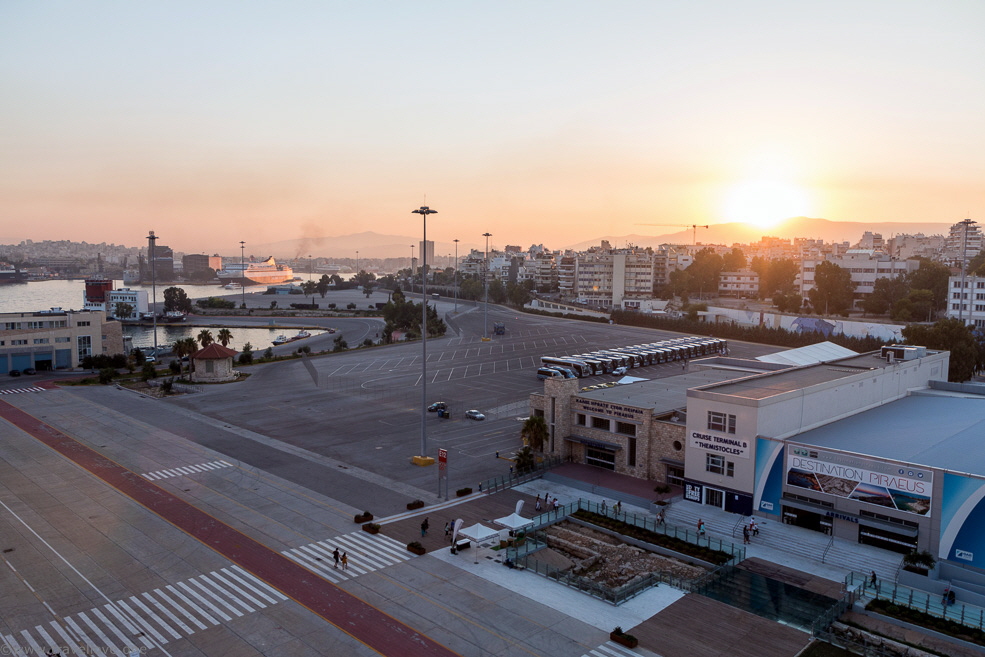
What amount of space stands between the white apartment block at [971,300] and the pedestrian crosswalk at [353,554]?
95412mm

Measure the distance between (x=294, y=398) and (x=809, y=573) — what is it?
1793 inches

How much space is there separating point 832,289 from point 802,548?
9925cm

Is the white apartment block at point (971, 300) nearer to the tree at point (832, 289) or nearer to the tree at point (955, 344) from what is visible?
the tree at point (832, 289)

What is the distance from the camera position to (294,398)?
2372 inches

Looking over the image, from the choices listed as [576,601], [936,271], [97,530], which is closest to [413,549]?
[576,601]

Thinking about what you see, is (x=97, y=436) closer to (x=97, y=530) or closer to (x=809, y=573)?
(x=97, y=530)

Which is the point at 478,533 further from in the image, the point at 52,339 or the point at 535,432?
the point at 52,339

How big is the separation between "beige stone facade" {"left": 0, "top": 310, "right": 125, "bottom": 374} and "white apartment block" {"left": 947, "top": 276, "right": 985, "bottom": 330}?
114m

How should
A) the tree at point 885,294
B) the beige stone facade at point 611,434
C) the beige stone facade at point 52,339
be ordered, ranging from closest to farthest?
the beige stone facade at point 611,434, the beige stone facade at point 52,339, the tree at point 885,294

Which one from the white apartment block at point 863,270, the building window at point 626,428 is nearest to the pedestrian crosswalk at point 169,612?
the building window at point 626,428

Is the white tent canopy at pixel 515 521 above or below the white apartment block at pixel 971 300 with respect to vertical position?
below

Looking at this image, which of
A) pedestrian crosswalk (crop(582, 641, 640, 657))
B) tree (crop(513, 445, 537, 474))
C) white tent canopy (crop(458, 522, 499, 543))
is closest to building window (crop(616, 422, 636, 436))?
tree (crop(513, 445, 537, 474))

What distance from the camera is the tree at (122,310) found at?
478 feet

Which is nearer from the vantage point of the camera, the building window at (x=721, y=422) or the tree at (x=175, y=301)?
the building window at (x=721, y=422)
